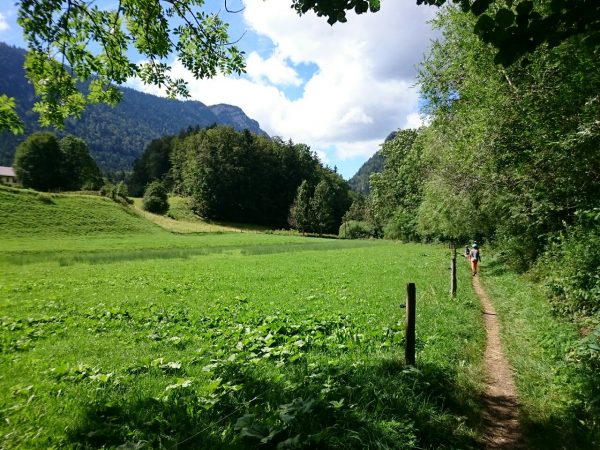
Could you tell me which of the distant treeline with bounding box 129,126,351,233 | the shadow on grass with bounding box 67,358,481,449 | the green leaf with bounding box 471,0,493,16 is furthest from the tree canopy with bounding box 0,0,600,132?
the distant treeline with bounding box 129,126,351,233

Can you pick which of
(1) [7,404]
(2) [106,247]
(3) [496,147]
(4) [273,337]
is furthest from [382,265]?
(2) [106,247]

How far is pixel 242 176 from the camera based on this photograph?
117125mm

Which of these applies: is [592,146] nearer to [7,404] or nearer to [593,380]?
[593,380]

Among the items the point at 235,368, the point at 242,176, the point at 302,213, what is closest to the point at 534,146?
the point at 235,368

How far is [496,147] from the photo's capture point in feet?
49.4

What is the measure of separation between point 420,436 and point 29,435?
17.8 feet

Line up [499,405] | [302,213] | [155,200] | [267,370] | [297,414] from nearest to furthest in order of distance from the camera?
[297,414]
[499,405]
[267,370]
[155,200]
[302,213]

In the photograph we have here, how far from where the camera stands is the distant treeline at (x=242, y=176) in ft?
365

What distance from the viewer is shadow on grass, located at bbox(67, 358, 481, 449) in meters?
4.79

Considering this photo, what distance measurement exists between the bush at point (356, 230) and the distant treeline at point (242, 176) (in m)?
6.65

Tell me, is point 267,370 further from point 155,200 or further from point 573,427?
point 155,200

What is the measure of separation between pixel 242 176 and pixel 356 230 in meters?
39.9

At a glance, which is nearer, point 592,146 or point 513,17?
point 513,17

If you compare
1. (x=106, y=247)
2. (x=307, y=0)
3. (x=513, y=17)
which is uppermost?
(x=307, y=0)
